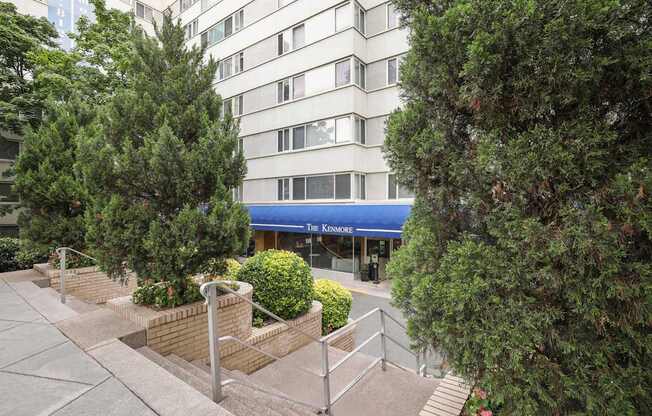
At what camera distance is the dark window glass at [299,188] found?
1697cm

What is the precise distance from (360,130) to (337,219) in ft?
15.6

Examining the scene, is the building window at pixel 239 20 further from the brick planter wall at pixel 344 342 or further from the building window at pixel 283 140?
the brick planter wall at pixel 344 342

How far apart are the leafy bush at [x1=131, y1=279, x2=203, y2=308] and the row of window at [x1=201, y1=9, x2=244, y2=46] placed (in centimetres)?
1851

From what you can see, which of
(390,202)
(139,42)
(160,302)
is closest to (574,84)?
(160,302)

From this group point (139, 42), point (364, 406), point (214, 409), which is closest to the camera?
point (214, 409)

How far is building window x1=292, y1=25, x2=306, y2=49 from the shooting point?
16641mm

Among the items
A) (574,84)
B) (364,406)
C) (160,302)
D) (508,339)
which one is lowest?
(364,406)

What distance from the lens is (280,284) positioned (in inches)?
249

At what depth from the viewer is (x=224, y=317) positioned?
16.6ft

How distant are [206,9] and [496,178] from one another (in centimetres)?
2507

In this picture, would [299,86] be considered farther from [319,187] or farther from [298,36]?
[319,187]

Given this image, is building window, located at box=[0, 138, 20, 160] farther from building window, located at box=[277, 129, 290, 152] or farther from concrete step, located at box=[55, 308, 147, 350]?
concrete step, located at box=[55, 308, 147, 350]

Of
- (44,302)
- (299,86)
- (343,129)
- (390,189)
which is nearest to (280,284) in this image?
(44,302)

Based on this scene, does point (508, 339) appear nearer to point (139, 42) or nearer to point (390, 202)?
point (139, 42)
